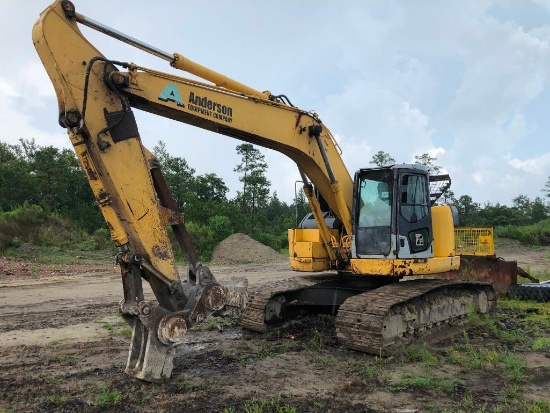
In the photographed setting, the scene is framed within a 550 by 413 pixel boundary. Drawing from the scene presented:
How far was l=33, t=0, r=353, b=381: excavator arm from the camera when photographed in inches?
197

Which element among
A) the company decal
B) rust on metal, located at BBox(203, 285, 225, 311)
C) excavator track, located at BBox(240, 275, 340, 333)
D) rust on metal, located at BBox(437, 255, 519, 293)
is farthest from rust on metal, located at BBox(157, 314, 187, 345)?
rust on metal, located at BBox(437, 255, 519, 293)

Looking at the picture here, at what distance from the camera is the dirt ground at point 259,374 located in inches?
193

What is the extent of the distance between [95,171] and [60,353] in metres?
3.09

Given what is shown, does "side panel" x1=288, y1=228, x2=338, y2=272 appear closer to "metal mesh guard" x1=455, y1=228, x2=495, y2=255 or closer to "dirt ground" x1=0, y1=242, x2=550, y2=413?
"dirt ground" x1=0, y1=242, x2=550, y2=413

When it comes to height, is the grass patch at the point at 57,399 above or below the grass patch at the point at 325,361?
below

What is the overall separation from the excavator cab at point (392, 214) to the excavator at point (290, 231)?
2cm

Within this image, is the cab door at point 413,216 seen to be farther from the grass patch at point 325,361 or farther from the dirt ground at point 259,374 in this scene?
the grass patch at point 325,361

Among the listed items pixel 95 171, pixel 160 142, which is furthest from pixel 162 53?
pixel 160 142

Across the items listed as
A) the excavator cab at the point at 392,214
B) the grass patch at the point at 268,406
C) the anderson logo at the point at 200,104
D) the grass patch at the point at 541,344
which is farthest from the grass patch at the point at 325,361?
the anderson logo at the point at 200,104

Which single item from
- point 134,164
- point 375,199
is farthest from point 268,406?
point 375,199

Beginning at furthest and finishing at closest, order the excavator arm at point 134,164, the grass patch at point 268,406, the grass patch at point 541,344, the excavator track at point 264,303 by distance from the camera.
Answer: the excavator track at point 264,303
the grass patch at point 541,344
the excavator arm at point 134,164
the grass patch at point 268,406

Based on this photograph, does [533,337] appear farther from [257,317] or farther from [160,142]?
[160,142]

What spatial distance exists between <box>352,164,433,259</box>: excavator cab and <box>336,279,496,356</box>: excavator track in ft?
1.85

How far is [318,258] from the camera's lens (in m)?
8.21
